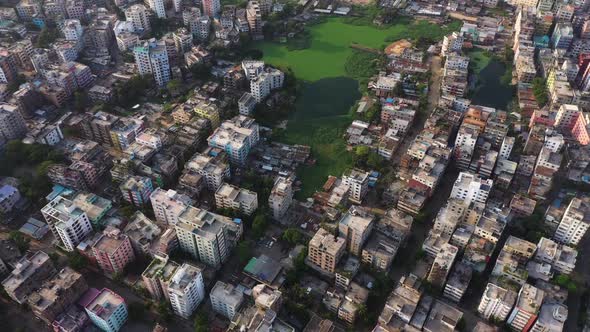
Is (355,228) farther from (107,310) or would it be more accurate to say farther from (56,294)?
(56,294)

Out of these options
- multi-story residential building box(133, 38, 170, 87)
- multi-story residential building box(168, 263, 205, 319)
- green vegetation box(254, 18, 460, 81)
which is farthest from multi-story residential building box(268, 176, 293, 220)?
multi-story residential building box(133, 38, 170, 87)

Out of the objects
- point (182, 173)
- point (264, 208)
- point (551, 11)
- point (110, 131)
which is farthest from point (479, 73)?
point (110, 131)

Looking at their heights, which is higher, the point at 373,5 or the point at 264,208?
the point at 373,5

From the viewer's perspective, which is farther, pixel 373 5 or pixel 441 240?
pixel 373 5

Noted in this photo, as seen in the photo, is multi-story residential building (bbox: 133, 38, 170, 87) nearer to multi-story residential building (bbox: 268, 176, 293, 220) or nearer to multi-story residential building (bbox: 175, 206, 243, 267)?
multi-story residential building (bbox: 268, 176, 293, 220)

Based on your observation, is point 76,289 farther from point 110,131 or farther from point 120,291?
point 110,131

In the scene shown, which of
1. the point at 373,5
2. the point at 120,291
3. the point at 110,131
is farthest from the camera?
the point at 373,5
